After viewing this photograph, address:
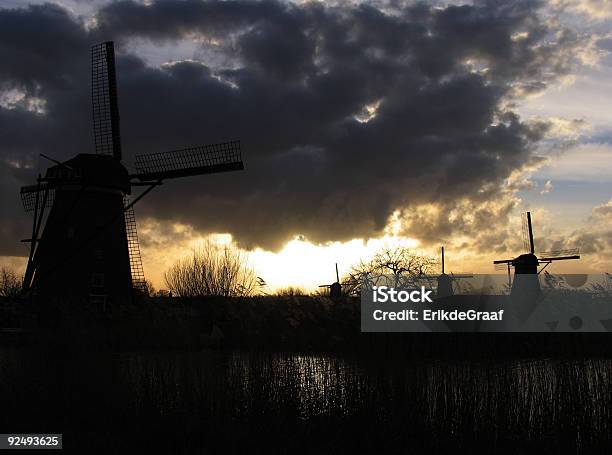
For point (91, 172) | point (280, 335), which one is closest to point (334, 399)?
point (280, 335)

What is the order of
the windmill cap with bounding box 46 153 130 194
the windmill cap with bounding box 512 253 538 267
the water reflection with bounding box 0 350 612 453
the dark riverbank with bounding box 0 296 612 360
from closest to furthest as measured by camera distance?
the water reflection with bounding box 0 350 612 453 → the dark riverbank with bounding box 0 296 612 360 → the windmill cap with bounding box 46 153 130 194 → the windmill cap with bounding box 512 253 538 267

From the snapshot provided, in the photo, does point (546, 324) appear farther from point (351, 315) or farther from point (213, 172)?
point (213, 172)

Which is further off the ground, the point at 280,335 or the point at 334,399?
the point at 280,335

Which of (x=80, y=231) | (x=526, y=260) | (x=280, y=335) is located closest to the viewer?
(x=280, y=335)

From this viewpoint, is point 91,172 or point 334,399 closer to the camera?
point 334,399

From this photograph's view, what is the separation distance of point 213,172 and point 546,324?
47.1ft

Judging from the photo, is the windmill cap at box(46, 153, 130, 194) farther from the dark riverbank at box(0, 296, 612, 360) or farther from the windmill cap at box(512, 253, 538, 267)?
the windmill cap at box(512, 253, 538, 267)

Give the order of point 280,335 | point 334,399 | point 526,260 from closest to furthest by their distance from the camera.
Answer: point 334,399 < point 280,335 < point 526,260

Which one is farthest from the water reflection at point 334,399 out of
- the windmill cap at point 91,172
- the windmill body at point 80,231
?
the windmill cap at point 91,172

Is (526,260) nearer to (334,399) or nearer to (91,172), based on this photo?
(91,172)

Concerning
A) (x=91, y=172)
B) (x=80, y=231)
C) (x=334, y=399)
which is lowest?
(x=334, y=399)

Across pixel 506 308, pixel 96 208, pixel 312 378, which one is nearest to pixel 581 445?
pixel 312 378

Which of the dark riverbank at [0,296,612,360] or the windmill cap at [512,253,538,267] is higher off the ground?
the windmill cap at [512,253,538,267]

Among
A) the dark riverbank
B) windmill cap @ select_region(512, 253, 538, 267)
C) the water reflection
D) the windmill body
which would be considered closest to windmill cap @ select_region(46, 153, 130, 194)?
the windmill body
